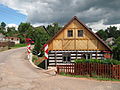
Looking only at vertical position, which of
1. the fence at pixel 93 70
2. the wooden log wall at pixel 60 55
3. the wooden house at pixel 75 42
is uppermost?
the wooden house at pixel 75 42

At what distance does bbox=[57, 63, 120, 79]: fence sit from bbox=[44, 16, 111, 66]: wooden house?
252 inches

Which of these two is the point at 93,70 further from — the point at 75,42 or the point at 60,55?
the point at 60,55

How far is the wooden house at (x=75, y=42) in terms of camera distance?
18391mm

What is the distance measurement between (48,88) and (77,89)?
6.00 ft

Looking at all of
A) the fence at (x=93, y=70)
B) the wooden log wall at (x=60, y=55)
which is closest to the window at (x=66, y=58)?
the wooden log wall at (x=60, y=55)

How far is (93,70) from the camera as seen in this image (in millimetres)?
11844

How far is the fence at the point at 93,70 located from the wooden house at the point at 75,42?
639 cm

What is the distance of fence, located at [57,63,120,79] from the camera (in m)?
11.3

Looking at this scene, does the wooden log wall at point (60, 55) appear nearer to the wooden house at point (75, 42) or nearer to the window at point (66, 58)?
the wooden house at point (75, 42)

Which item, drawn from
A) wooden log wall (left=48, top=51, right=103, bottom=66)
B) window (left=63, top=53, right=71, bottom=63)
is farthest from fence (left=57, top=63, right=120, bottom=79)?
window (left=63, top=53, right=71, bottom=63)

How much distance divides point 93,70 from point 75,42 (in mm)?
7208

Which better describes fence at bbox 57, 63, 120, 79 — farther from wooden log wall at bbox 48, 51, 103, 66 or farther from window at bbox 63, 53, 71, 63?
window at bbox 63, 53, 71, 63

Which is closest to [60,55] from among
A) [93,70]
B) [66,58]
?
[66,58]

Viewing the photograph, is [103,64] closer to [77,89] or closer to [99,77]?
[99,77]
